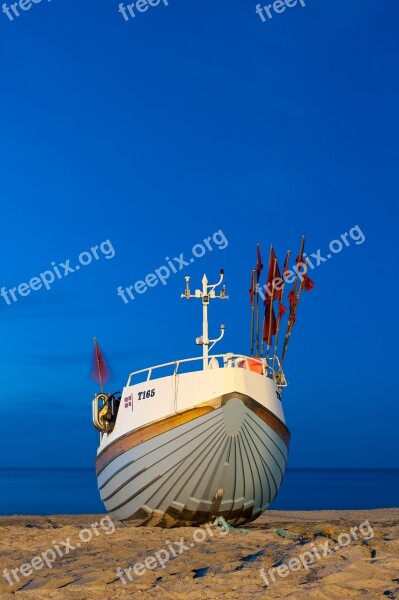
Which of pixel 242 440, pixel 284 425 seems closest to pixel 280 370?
pixel 284 425

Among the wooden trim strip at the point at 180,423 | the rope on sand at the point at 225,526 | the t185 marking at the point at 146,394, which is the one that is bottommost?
the rope on sand at the point at 225,526

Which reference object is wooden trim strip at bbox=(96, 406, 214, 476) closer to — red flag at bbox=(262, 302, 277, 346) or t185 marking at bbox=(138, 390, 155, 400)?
t185 marking at bbox=(138, 390, 155, 400)

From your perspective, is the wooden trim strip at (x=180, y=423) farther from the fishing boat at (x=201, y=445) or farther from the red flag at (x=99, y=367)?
the red flag at (x=99, y=367)

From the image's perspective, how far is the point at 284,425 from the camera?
15.0 meters

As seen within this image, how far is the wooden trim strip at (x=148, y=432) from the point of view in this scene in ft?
44.2

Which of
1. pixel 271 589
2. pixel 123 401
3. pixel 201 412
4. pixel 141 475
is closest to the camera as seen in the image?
pixel 271 589

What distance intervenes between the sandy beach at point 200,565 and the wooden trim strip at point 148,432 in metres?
1.98

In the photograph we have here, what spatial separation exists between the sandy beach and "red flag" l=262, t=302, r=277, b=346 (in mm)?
5935

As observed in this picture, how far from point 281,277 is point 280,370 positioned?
3.04 m

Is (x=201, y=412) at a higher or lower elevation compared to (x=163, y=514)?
higher

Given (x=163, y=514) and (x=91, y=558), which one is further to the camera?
(x=163, y=514)

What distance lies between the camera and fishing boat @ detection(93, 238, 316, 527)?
531 inches

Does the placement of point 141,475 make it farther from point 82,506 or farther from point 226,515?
point 82,506

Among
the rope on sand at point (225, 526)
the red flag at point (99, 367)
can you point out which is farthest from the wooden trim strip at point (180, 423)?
the red flag at point (99, 367)
